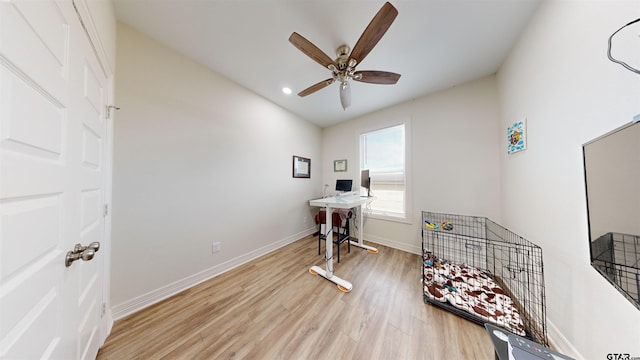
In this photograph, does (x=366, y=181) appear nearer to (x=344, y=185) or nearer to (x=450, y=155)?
(x=344, y=185)

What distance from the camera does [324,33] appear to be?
1616 millimetres

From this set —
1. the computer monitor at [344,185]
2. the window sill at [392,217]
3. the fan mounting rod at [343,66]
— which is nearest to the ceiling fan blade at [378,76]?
the fan mounting rod at [343,66]

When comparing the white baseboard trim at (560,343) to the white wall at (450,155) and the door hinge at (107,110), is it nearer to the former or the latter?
the white wall at (450,155)

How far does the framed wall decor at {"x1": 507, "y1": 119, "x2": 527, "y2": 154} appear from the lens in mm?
1611

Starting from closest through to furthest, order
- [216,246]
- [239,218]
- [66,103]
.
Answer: [66,103] < [216,246] < [239,218]

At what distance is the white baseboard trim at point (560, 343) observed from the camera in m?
1.10

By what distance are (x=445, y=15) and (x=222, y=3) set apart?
185cm

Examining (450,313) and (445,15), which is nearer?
(445,15)

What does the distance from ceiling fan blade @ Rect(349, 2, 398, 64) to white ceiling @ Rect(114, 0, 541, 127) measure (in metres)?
0.27

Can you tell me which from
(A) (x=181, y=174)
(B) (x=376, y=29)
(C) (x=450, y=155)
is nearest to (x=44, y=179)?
(A) (x=181, y=174)

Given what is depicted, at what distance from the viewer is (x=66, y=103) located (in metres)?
0.77

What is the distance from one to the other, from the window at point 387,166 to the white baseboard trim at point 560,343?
165cm

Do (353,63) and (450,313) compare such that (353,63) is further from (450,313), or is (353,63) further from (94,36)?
(450,313)

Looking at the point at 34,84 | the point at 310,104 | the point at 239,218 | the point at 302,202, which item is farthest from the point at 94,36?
the point at 302,202
